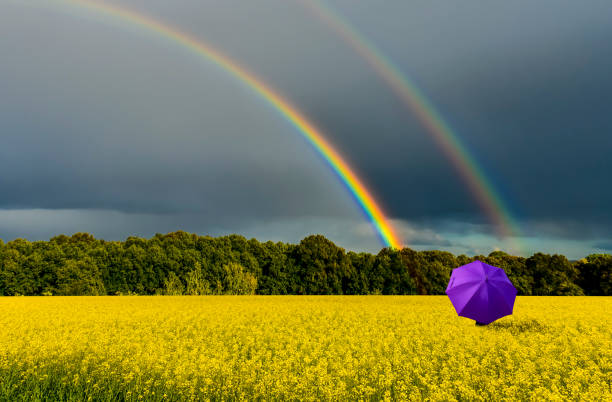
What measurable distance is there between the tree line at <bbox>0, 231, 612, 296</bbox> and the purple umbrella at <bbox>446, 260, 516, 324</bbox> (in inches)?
1664

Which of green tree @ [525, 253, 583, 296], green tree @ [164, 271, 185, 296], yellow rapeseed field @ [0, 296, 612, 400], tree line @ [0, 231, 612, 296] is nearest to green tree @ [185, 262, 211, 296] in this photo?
tree line @ [0, 231, 612, 296]

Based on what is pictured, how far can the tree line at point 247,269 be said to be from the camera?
2189 inches

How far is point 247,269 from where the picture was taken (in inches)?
2458

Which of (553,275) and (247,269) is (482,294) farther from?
(553,275)

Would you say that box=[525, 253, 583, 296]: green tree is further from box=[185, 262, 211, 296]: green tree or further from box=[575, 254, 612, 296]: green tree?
box=[185, 262, 211, 296]: green tree

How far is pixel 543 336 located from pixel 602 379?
5.77 m

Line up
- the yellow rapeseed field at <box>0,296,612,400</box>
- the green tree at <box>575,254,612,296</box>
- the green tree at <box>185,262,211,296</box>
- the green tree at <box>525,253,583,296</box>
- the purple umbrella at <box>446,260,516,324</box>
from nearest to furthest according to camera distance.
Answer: the yellow rapeseed field at <box>0,296,612,400</box> → the purple umbrella at <box>446,260,516,324</box> → the green tree at <box>185,262,211,296</box> → the green tree at <box>525,253,583,296</box> → the green tree at <box>575,254,612,296</box>

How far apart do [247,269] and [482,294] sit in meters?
48.3

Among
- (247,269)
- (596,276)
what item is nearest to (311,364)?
(247,269)

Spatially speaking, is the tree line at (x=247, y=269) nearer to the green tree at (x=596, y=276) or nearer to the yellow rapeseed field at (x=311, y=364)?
the green tree at (x=596, y=276)

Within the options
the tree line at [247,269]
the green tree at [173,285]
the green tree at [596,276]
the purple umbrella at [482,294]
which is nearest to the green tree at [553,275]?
the tree line at [247,269]

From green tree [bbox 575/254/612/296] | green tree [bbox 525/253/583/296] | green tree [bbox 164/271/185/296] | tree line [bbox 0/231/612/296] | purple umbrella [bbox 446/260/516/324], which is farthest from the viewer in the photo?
green tree [bbox 575/254/612/296]

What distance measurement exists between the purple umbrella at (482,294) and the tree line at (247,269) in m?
42.3

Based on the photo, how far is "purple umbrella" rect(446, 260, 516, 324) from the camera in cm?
1677
